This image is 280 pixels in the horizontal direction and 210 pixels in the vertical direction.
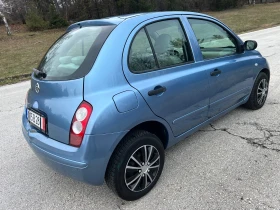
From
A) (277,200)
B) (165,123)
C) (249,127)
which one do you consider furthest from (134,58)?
(249,127)

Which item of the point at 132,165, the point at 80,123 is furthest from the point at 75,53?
the point at 132,165

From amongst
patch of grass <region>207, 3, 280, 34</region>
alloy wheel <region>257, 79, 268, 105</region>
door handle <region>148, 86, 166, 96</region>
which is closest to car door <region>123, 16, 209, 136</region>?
door handle <region>148, 86, 166, 96</region>

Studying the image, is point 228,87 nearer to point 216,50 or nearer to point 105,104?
point 216,50

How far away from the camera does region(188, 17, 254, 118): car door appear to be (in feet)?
10.5

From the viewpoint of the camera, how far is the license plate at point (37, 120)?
8.04 feet

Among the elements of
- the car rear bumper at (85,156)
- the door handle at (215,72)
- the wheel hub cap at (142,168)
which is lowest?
the wheel hub cap at (142,168)

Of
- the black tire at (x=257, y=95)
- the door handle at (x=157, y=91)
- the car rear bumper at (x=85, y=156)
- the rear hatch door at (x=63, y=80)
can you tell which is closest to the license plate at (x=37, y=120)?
the rear hatch door at (x=63, y=80)

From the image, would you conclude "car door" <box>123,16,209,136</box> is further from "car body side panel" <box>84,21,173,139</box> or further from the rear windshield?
the rear windshield

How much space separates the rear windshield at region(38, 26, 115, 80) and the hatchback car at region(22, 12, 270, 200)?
13 millimetres

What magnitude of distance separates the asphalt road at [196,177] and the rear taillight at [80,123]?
765 mm

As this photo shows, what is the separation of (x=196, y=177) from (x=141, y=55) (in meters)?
1.40

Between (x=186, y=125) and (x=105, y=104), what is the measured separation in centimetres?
117

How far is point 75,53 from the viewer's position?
2621 millimetres

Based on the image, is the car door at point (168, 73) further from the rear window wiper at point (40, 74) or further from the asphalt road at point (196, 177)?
the rear window wiper at point (40, 74)
